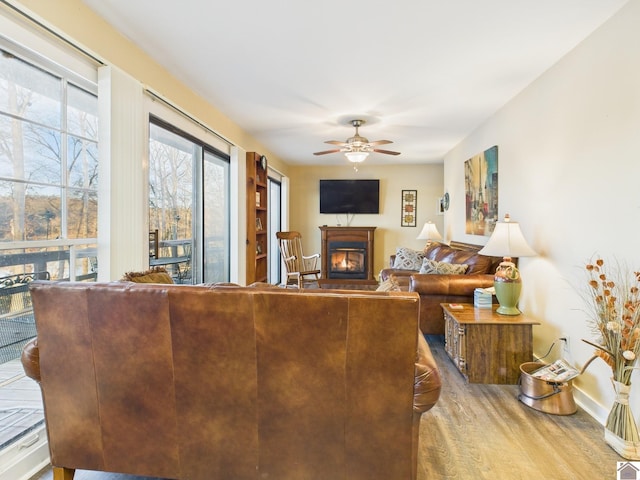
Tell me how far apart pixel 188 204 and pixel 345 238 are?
3.97 m

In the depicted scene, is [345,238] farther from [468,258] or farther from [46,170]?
[46,170]

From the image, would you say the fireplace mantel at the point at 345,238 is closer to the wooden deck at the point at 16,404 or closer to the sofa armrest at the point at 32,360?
the wooden deck at the point at 16,404

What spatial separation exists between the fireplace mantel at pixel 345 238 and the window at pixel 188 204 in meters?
2.81

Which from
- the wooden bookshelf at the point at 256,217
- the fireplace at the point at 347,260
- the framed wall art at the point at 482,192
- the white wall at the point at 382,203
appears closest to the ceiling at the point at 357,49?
the framed wall art at the point at 482,192

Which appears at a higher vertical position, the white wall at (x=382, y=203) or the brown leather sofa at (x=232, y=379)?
the white wall at (x=382, y=203)

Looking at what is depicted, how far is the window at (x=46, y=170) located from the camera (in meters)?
1.65

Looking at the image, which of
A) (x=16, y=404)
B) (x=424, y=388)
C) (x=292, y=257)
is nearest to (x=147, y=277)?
(x=16, y=404)

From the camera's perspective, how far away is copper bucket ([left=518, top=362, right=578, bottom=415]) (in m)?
2.16

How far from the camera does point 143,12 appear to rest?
2.05 m

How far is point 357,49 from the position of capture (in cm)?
246

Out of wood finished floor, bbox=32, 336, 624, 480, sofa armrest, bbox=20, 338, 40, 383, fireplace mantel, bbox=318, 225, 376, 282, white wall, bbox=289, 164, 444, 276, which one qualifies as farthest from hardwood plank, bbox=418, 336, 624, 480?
white wall, bbox=289, 164, 444, 276

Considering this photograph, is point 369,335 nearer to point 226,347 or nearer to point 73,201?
point 226,347

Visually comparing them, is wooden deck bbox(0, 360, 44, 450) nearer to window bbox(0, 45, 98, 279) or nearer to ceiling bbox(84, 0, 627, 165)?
window bbox(0, 45, 98, 279)

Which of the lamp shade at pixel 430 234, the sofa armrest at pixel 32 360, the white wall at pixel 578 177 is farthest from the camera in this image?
the lamp shade at pixel 430 234
